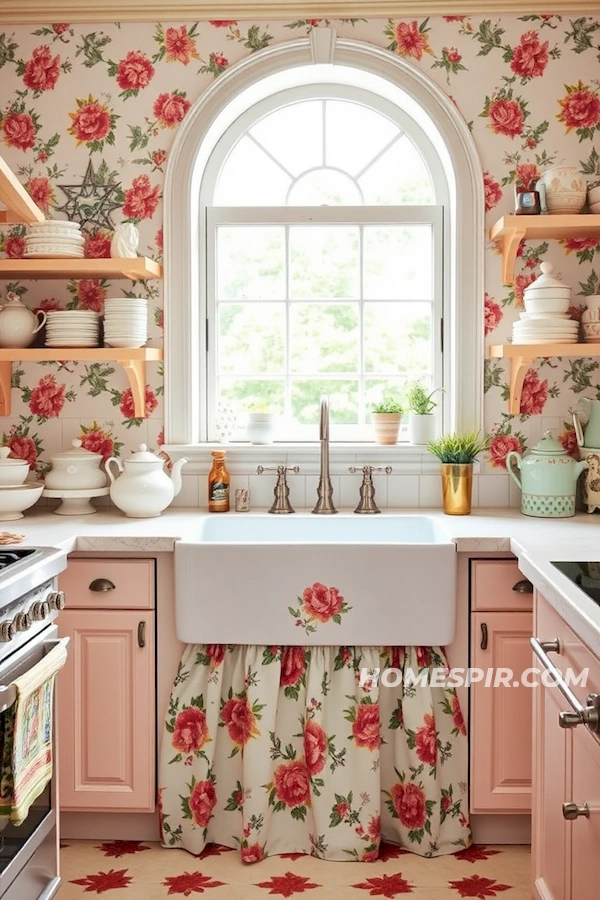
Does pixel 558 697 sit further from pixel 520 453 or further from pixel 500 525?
pixel 520 453

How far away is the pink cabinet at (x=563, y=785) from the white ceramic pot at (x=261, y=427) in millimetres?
1267

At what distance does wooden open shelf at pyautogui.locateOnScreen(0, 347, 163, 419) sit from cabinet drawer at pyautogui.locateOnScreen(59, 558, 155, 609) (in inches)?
26.3

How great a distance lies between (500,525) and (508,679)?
45cm

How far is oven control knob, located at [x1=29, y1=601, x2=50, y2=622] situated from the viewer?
1966mm

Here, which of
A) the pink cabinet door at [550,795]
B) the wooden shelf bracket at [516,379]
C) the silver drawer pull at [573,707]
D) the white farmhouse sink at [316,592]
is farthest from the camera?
the wooden shelf bracket at [516,379]

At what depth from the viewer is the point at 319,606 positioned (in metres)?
2.40

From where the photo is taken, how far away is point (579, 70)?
296 centimetres

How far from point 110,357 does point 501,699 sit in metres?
1.55

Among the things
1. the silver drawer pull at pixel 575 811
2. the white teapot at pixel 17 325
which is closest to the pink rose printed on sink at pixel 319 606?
the silver drawer pull at pixel 575 811

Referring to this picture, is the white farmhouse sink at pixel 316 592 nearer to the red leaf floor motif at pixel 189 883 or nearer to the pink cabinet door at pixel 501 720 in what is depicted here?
the pink cabinet door at pixel 501 720

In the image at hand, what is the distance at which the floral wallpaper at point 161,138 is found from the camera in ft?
9.74

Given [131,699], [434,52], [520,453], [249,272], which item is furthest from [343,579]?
[434,52]

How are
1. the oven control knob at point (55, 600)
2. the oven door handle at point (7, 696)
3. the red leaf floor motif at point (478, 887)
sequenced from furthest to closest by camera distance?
the red leaf floor motif at point (478, 887) → the oven control knob at point (55, 600) → the oven door handle at point (7, 696)

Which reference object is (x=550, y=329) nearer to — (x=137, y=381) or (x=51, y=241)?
(x=137, y=381)
